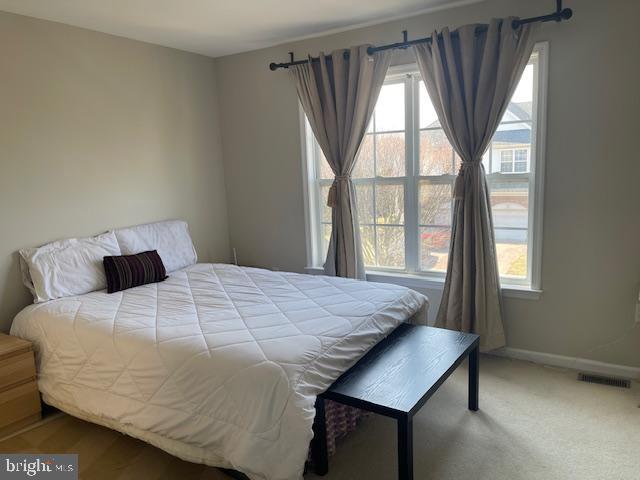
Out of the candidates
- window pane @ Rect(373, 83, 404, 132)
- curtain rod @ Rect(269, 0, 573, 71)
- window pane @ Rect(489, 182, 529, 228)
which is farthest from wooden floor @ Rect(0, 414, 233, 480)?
curtain rod @ Rect(269, 0, 573, 71)

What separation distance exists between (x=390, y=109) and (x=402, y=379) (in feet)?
6.98

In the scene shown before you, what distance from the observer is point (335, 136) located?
11.6ft

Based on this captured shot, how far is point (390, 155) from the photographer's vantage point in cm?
353

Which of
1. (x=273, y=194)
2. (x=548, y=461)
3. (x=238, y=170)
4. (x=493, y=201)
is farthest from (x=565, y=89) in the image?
(x=238, y=170)

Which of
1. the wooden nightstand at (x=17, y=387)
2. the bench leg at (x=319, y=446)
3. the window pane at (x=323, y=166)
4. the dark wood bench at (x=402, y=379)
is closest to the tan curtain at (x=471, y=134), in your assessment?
the dark wood bench at (x=402, y=379)

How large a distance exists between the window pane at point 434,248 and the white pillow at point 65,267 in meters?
2.22

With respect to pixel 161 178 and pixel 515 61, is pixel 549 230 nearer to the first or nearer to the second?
pixel 515 61

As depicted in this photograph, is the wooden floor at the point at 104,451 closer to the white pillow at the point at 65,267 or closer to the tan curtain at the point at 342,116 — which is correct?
the white pillow at the point at 65,267

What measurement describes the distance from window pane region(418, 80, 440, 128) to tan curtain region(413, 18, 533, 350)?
20 centimetres

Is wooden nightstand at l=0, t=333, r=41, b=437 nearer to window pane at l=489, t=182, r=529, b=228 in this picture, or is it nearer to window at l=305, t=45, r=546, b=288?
window at l=305, t=45, r=546, b=288

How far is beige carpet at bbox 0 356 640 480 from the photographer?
210 centimetres

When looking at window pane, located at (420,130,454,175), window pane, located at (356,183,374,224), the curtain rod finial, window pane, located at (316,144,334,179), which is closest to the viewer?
the curtain rod finial

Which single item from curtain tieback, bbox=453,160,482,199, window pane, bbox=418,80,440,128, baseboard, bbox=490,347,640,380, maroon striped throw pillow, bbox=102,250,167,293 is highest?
window pane, bbox=418,80,440,128

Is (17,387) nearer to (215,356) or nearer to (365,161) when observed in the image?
(215,356)
